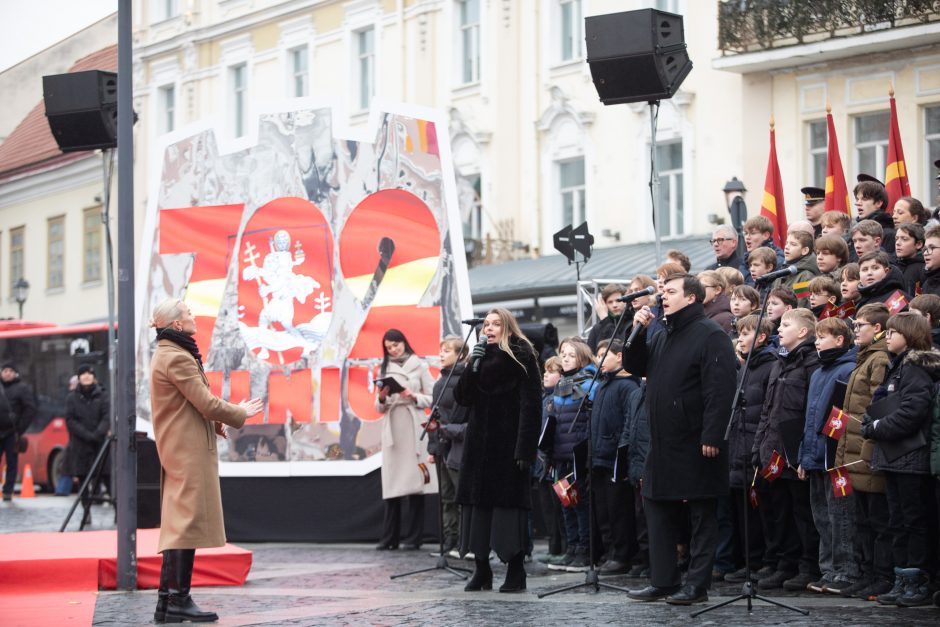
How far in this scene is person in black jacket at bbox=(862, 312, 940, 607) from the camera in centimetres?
916

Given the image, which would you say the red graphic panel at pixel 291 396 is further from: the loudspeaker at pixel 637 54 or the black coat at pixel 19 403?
the black coat at pixel 19 403

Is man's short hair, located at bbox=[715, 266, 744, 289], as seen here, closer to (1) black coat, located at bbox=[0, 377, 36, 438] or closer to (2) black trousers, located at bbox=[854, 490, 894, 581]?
(2) black trousers, located at bbox=[854, 490, 894, 581]

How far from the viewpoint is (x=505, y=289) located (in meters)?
Result: 27.3

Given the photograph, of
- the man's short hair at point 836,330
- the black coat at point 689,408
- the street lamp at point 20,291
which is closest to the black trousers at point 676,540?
the black coat at point 689,408

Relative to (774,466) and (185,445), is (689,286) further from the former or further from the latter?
(185,445)

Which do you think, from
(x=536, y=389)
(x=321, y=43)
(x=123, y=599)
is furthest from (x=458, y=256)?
(x=321, y=43)

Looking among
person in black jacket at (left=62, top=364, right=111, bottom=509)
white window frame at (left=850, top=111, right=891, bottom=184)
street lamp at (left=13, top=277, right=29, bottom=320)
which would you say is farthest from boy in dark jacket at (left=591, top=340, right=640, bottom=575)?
street lamp at (left=13, top=277, right=29, bottom=320)

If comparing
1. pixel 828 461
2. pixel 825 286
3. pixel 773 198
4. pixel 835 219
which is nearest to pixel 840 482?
pixel 828 461

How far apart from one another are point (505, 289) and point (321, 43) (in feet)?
35.4

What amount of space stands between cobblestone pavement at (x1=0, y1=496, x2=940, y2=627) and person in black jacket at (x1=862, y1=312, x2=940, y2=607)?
0.90 feet

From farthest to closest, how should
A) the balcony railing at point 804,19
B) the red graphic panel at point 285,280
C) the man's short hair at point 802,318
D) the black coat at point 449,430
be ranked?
the balcony railing at point 804,19 → the red graphic panel at point 285,280 → the black coat at point 449,430 → the man's short hair at point 802,318

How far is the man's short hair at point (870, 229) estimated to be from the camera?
10836mm

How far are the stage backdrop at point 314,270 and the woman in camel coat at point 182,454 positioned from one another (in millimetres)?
5666

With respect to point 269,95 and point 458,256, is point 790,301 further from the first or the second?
point 269,95
